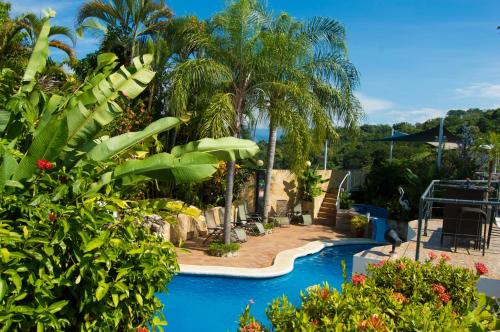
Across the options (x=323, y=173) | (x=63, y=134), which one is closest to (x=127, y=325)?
(x=63, y=134)

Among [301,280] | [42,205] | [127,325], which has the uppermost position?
[42,205]

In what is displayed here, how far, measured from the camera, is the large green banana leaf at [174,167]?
3.63 m

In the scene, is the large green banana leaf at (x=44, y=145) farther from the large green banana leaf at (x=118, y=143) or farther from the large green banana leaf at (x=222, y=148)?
the large green banana leaf at (x=222, y=148)

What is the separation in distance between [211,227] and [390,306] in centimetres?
995

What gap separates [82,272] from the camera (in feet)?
9.12

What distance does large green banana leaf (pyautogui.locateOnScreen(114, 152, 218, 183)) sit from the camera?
3.63 metres

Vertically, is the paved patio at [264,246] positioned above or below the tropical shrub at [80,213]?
below

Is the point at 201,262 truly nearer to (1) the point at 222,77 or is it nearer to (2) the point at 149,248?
(1) the point at 222,77

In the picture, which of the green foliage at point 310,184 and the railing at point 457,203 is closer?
the railing at point 457,203

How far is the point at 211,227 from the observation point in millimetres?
13133

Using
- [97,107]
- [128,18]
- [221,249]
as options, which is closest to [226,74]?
[221,249]

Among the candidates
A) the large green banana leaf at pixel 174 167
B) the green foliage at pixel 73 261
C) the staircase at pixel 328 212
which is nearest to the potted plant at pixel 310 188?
the staircase at pixel 328 212

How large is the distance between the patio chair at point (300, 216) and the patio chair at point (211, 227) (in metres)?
4.44

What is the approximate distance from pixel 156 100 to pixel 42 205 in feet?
42.3
